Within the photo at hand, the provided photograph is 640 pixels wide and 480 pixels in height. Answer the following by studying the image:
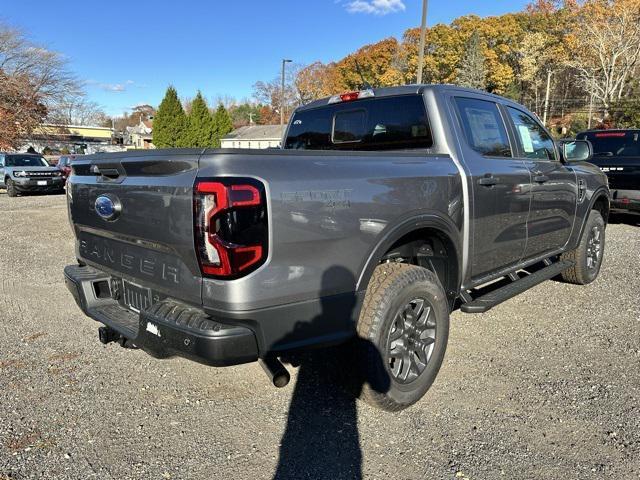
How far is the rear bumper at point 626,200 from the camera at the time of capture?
9.09m

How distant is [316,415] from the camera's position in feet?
9.73

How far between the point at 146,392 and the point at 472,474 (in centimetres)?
209

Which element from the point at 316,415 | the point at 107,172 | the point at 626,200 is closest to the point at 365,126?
the point at 107,172

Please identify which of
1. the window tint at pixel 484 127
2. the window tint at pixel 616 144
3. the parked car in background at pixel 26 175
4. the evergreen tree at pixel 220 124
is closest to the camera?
the window tint at pixel 484 127

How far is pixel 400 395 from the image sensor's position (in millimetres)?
2887

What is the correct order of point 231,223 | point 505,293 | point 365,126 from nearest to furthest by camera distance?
1. point 231,223
2. point 505,293
3. point 365,126

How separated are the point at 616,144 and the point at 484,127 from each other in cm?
809

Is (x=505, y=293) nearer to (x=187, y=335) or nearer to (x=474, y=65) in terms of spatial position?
(x=187, y=335)

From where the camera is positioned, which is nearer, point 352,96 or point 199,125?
point 352,96

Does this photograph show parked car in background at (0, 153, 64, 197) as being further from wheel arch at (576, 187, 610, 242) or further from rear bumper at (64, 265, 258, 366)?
wheel arch at (576, 187, 610, 242)

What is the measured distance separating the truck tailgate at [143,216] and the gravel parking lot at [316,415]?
2.89 ft

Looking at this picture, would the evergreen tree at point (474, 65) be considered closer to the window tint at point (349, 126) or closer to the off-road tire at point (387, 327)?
the window tint at point (349, 126)

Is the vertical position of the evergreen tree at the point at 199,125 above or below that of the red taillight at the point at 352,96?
above

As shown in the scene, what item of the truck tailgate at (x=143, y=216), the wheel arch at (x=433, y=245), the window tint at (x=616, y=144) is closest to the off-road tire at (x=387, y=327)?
the wheel arch at (x=433, y=245)
